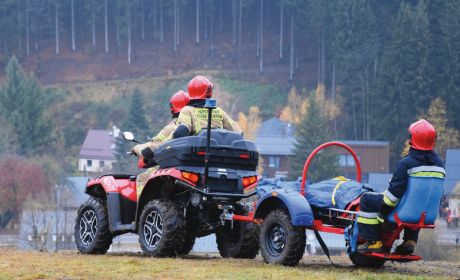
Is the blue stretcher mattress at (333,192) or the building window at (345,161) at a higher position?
the blue stretcher mattress at (333,192)

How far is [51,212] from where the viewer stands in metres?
89.1

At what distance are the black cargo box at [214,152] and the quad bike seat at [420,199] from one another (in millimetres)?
3452

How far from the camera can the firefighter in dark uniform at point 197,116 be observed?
53.1 ft

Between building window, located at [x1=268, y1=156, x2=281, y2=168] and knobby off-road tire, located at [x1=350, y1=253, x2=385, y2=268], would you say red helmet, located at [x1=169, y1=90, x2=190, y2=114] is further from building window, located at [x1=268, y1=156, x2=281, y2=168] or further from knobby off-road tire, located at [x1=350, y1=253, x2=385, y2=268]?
building window, located at [x1=268, y1=156, x2=281, y2=168]

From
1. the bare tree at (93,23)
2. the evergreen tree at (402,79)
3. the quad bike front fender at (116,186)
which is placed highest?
the bare tree at (93,23)

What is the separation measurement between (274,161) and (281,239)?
99.4 meters

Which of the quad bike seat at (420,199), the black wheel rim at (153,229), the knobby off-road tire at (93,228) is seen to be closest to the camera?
the quad bike seat at (420,199)

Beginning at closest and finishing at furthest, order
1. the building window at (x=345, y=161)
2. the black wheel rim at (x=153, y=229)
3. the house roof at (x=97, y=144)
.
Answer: the black wheel rim at (x=153, y=229) < the building window at (x=345, y=161) < the house roof at (x=97, y=144)

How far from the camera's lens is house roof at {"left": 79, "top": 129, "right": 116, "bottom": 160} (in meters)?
116

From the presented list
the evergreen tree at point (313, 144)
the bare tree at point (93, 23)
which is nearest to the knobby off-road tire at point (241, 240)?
the evergreen tree at point (313, 144)

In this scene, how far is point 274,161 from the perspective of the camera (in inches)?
4481

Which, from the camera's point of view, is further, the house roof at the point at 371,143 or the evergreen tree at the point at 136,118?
the evergreen tree at the point at 136,118

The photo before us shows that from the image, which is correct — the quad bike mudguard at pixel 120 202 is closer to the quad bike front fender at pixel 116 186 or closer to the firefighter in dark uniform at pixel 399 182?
the quad bike front fender at pixel 116 186

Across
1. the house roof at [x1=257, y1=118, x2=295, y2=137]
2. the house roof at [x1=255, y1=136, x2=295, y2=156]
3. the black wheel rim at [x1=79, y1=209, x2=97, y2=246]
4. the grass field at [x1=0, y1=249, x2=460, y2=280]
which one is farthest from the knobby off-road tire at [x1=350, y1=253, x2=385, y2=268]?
the house roof at [x1=257, y1=118, x2=295, y2=137]
